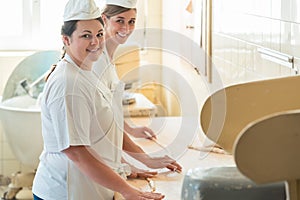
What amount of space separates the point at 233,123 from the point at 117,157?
84 cm

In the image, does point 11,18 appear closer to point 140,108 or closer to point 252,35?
point 140,108

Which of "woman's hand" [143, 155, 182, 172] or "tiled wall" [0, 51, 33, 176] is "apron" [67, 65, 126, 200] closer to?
"woman's hand" [143, 155, 182, 172]

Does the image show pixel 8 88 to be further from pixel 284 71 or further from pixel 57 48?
pixel 284 71

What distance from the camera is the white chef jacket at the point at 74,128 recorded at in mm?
1611

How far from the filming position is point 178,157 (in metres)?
1.74

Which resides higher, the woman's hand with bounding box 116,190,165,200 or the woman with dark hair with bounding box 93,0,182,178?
the woman with dark hair with bounding box 93,0,182,178

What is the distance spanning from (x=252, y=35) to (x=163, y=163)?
710 millimetres

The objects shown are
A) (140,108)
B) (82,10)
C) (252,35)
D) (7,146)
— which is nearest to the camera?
(82,10)

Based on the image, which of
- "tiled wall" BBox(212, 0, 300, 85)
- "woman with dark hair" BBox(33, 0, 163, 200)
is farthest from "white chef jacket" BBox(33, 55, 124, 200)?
"tiled wall" BBox(212, 0, 300, 85)

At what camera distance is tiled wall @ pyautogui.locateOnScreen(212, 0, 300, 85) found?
1935 mm

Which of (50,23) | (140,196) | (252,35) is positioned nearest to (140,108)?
(252,35)

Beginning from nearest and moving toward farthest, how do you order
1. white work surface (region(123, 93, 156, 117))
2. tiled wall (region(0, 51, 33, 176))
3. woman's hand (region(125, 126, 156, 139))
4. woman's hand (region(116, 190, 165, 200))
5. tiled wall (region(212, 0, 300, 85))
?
woman's hand (region(116, 190, 165, 200)) < tiled wall (region(212, 0, 300, 85)) < woman's hand (region(125, 126, 156, 139)) < white work surface (region(123, 93, 156, 117)) < tiled wall (region(0, 51, 33, 176))

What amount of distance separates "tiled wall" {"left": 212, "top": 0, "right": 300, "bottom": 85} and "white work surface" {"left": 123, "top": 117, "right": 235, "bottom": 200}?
1.02ft

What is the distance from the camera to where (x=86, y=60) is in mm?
1697
